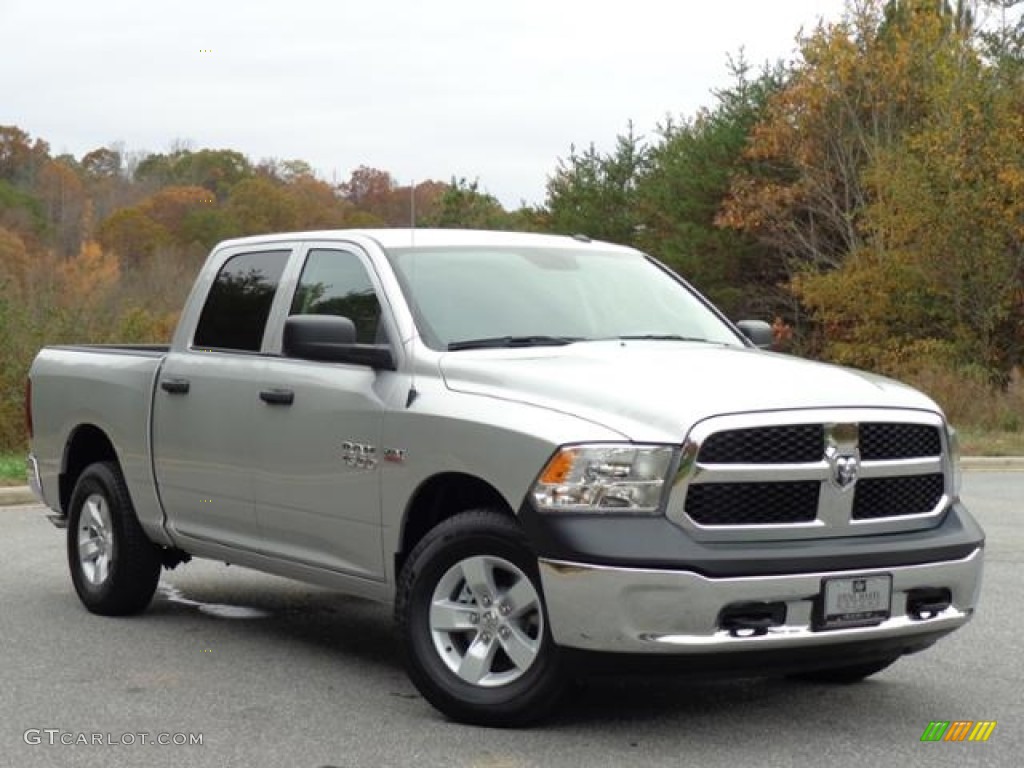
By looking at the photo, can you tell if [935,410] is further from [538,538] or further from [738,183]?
[738,183]

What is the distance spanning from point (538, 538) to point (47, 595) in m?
4.66

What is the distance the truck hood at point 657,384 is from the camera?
5746 millimetres

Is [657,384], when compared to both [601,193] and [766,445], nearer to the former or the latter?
[766,445]

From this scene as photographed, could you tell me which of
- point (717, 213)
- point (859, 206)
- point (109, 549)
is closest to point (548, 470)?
point (109, 549)

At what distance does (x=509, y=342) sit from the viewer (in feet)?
22.3

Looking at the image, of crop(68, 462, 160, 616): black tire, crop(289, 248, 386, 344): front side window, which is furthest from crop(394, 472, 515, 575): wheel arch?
crop(68, 462, 160, 616): black tire

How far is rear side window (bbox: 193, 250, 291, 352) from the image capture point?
7883 mm

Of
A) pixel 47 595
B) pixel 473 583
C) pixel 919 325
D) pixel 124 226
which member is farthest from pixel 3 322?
pixel 124 226

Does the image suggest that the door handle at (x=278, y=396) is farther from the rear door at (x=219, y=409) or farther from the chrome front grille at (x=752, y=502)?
the chrome front grille at (x=752, y=502)

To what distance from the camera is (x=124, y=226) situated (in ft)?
292

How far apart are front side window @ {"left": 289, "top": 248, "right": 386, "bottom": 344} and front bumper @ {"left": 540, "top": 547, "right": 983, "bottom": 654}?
5.76 ft

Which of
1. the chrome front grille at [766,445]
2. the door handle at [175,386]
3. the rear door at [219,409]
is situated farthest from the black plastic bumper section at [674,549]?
the door handle at [175,386]

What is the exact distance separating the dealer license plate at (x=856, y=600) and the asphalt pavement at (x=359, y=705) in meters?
0.46

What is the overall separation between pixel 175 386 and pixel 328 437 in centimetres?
144
